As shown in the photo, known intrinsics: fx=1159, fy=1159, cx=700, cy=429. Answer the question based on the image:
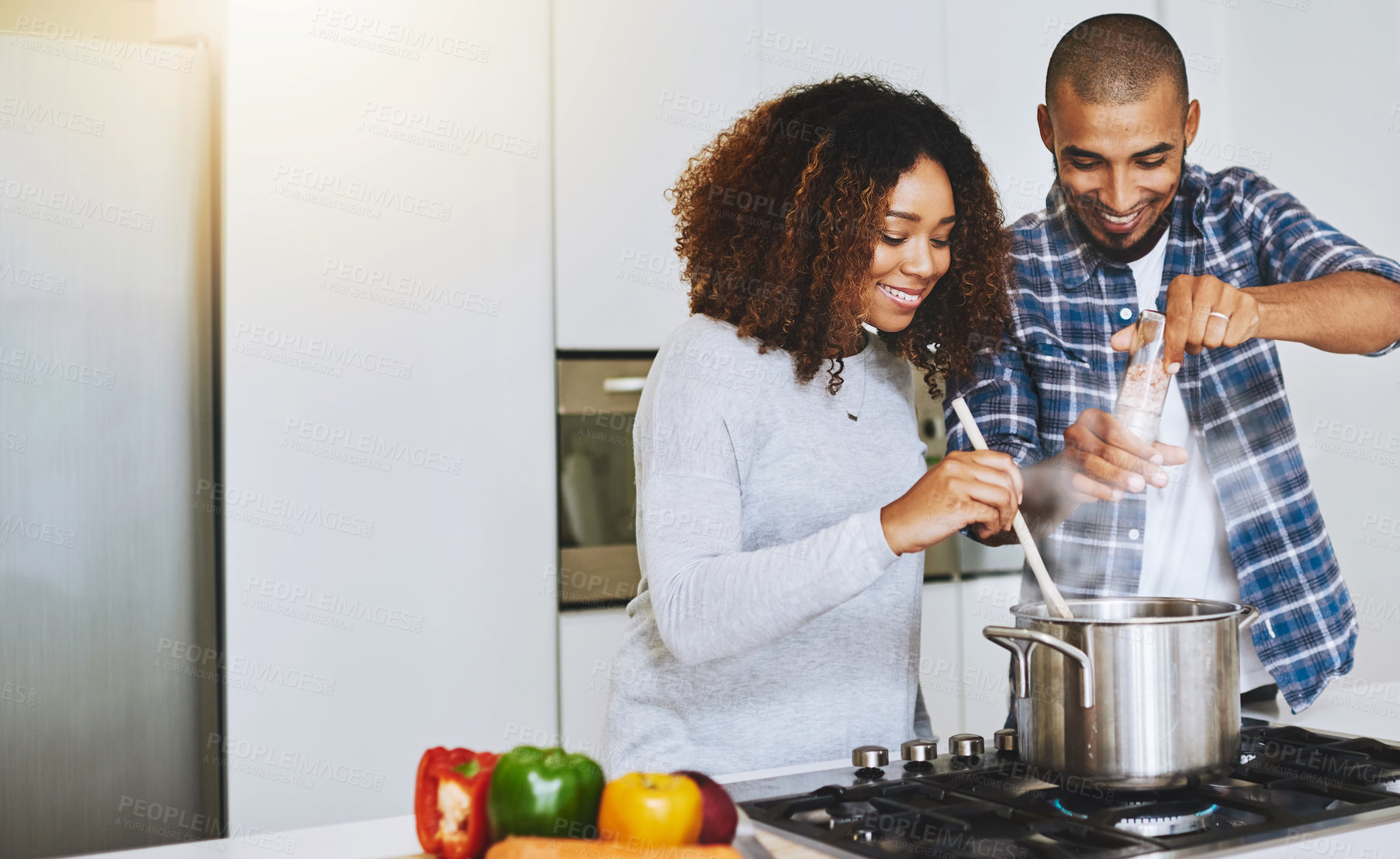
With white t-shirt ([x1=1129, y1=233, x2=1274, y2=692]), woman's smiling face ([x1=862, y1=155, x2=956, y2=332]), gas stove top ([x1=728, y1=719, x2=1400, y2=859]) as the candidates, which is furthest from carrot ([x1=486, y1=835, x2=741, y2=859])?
white t-shirt ([x1=1129, y1=233, x2=1274, y2=692])

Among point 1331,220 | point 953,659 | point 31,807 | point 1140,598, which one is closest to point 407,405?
point 31,807

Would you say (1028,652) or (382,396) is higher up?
(382,396)

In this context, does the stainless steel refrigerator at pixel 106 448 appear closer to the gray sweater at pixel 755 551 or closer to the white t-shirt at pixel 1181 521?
the gray sweater at pixel 755 551

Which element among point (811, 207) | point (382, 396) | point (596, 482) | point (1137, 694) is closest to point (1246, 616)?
point (1137, 694)

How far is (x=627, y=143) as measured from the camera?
7.70 feet

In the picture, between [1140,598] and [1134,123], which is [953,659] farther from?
[1140,598]

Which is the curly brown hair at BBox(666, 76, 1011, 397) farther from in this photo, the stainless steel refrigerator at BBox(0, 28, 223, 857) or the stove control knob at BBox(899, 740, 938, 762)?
the stainless steel refrigerator at BBox(0, 28, 223, 857)

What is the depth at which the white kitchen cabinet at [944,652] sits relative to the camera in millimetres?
2512

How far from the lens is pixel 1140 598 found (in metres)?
1.18

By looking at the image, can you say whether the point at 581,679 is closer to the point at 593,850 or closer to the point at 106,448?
the point at 106,448

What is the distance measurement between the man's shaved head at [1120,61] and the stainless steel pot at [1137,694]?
1.06 m

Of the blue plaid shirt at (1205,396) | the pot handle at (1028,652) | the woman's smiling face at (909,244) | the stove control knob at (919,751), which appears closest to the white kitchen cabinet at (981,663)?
the blue plaid shirt at (1205,396)

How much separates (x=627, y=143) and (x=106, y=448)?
113cm

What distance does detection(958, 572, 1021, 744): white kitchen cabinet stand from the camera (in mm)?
2529
